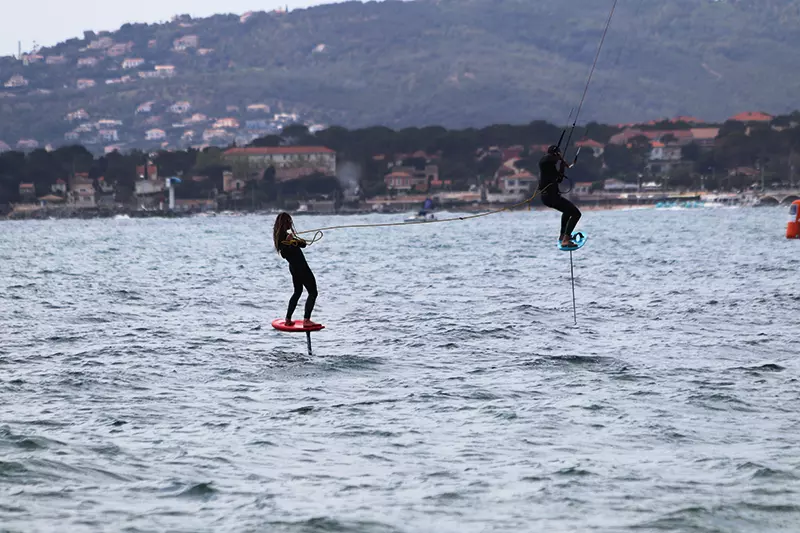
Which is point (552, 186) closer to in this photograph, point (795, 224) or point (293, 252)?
point (293, 252)

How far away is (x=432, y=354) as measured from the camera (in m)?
25.2

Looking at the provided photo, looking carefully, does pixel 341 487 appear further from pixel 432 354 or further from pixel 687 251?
pixel 687 251

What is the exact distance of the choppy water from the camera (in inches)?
514

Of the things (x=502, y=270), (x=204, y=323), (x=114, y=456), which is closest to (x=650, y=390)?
(x=114, y=456)

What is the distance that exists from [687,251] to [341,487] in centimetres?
6790

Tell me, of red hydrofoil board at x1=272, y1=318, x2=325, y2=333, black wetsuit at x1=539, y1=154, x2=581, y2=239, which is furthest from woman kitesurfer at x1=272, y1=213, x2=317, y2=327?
black wetsuit at x1=539, y1=154, x2=581, y2=239

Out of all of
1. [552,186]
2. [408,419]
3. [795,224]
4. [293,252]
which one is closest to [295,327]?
[293,252]

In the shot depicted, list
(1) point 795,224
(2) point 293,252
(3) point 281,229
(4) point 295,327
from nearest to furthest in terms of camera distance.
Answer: (3) point 281,229, (2) point 293,252, (4) point 295,327, (1) point 795,224

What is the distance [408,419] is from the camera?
17703 millimetres

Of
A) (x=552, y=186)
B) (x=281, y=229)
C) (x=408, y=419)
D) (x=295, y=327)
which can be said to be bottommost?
(x=408, y=419)

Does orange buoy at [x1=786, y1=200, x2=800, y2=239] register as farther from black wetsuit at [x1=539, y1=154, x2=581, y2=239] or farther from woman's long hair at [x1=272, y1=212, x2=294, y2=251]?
woman's long hair at [x1=272, y1=212, x2=294, y2=251]

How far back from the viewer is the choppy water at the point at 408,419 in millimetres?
13055

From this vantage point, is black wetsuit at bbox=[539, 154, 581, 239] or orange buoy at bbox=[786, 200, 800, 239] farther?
orange buoy at bbox=[786, 200, 800, 239]

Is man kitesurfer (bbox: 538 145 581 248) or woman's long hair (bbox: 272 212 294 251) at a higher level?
man kitesurfer (bbox: 538 145 581 248)
